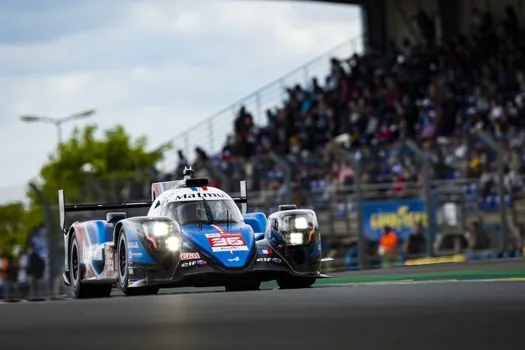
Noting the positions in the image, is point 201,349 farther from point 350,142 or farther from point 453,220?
point 350,142

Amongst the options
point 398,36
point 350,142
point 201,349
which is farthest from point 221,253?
point 398,36

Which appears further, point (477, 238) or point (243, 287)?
point (477, 238)

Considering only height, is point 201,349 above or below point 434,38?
below

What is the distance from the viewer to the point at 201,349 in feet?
26.4

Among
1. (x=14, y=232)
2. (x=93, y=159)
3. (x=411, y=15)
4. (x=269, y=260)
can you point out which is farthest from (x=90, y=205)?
(x=93, y=159)

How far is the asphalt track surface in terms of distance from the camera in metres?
8.29

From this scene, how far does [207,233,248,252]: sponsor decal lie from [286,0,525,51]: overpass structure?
76.0 ft

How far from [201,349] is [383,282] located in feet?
30.5

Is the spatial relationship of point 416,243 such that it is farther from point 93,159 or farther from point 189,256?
point 93,159

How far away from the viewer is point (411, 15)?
4281 centimetres

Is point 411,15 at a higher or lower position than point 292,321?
higher

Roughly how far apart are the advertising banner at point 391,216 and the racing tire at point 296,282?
955cm

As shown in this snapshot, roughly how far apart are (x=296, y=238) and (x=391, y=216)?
1074cm

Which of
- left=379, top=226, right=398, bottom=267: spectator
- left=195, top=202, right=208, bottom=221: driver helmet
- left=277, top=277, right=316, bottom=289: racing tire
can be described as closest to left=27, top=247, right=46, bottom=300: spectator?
left=379, top=226, right=398, bottom=267: spectator
